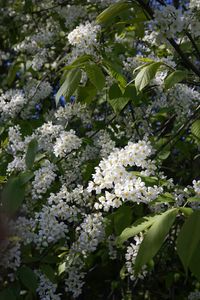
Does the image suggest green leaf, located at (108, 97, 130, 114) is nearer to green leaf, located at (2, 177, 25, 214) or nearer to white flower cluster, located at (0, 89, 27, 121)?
green leaf, located at (2, 177, 25, 214)

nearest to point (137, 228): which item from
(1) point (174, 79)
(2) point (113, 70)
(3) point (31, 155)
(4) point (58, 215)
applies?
(4) point (58, 215)

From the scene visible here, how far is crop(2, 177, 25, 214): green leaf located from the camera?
95.9 inches

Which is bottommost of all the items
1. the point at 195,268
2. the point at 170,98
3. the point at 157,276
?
the point at 157,276

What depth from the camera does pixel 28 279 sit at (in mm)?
2516

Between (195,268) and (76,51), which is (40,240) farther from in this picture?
(76,51)

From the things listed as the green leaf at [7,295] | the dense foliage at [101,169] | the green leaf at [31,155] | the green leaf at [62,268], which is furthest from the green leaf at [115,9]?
the green leaf at [7,295]

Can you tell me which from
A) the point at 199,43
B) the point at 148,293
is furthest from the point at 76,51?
the point at 148,293

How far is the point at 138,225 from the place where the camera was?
2.15m

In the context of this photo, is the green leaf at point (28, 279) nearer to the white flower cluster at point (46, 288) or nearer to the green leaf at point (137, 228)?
the white flower cluster at point (46, 288)

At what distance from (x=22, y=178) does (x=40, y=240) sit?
33 centimetres

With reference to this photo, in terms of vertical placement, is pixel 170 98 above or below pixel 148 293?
above

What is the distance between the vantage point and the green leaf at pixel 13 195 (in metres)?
2.44

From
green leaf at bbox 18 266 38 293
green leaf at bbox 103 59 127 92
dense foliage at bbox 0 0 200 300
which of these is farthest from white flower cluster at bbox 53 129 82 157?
green leaf at bbox 18 266 38 293

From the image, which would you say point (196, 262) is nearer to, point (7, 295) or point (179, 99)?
point (7, 295)
